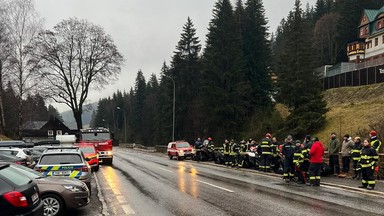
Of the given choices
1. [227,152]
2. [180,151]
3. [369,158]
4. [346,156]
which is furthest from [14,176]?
[180,151]

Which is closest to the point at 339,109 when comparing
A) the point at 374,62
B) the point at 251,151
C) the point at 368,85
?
the point at 368,85

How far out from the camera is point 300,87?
38.7 meters

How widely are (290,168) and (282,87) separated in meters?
25.1

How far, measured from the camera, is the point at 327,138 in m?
34.4

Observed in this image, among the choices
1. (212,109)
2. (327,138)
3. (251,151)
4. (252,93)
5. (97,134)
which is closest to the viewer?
(251,151)

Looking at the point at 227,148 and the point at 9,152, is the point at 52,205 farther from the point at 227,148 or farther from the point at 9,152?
the point at 227,148

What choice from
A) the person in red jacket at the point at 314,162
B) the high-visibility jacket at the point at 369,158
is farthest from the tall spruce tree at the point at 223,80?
the high-visibility jacket at the point at 369,158

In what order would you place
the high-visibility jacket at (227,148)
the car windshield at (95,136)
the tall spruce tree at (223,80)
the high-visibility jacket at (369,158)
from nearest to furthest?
the high-visibility jacket at (369,158)
the high-visibility jacket at (227,148)
the car windshield at (95,136)
the tall spruce tree at (223,80)

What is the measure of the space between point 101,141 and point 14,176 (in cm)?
2342

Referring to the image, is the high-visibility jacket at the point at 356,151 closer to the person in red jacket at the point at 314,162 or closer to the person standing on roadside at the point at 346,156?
the person standing on roadside at the point at 346,156

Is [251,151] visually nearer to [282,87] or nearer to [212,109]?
[282,87]

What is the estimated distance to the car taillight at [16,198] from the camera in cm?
660

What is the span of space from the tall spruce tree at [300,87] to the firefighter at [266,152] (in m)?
17.3

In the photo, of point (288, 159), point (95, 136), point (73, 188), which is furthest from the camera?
point (95, 136)
